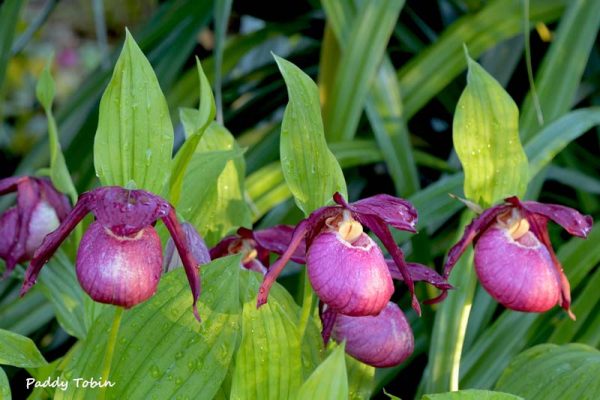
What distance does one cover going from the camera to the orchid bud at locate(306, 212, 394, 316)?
685 mm

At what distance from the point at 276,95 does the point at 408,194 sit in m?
0.43

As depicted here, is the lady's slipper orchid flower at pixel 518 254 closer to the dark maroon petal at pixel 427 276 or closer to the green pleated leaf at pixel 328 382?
the dark maroon petal at pixel 427 276

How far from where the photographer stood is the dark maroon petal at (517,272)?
0.80 metres

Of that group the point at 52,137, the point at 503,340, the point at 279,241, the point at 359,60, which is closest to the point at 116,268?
the point at 279,241

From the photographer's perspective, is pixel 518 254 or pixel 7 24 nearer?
pixel 518 254

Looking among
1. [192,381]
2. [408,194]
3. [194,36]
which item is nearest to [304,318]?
[192,381]

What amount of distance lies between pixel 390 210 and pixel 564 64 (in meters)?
0.74

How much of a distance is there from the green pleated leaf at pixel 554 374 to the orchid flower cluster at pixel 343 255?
5cm

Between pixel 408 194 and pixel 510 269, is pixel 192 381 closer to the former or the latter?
pixel 510 269

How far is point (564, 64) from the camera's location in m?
1.34

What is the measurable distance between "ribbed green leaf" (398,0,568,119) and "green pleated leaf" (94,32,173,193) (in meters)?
0.74

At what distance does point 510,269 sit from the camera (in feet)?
2.63

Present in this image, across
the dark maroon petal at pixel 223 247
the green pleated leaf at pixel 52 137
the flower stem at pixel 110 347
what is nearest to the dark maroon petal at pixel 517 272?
the dark maroon petal at pixel 223 247

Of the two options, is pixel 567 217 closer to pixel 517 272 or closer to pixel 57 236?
pixel 517 272
